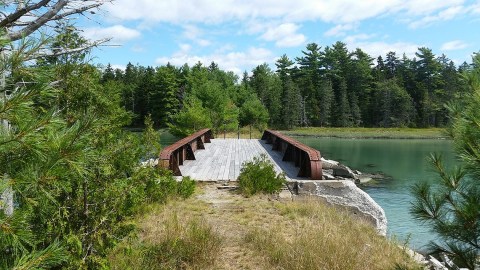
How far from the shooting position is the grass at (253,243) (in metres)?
4.62

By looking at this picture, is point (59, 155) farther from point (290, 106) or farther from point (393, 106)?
point (393, 106)

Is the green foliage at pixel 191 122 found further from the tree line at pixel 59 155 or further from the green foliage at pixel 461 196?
the green foliage at pixel 461 196

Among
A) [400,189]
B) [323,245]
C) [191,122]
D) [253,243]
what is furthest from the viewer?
[191,122]

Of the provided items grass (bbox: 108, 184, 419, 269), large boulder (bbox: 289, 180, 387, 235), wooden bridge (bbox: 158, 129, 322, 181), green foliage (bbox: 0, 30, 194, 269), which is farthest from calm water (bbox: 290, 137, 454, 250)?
green foliage (bbox: 0, 30, 194, 269)

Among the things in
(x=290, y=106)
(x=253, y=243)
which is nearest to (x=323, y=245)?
(x=253, y=243)

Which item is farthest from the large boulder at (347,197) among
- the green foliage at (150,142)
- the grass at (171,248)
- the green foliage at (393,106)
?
the green foliage at (393,106)

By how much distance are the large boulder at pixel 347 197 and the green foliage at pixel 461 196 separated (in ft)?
15.4

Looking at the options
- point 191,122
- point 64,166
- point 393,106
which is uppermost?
point 393,106

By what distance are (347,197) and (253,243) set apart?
357cm

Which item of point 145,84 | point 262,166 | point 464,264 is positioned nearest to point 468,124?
point 464,264

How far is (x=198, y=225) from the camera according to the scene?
215 inches

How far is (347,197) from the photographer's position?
8398mm

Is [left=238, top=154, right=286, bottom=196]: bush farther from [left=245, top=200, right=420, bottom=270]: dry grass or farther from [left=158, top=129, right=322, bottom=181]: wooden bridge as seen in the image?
[left=245, top=200, right=420, bottom=270]: dry grass

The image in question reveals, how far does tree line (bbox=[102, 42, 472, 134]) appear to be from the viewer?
74750 mm
